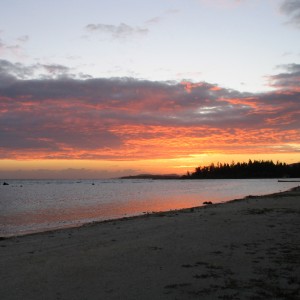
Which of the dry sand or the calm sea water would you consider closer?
the dry sand

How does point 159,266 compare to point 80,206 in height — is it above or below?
above

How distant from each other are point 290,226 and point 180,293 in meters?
10.1

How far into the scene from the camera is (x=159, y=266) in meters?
9.23

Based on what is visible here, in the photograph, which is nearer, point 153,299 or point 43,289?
point 153,299

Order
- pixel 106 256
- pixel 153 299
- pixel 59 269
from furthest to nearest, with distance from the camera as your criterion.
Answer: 1. pixel 106 256
2. pixel 59 269
3. pixel 153 299

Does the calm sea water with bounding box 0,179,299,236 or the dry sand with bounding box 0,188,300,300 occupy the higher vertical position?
the dry sand with bounding box 0,188,300,300

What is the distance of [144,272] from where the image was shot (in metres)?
8.69

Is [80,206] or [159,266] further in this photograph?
[80,206]

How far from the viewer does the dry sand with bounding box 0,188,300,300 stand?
723cm

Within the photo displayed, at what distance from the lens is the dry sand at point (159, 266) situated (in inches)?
285

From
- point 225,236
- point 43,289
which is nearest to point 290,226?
point 225,236

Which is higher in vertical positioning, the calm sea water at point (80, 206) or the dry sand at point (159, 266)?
the dry sand at point (159, 266)

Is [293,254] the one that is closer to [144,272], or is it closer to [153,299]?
[144,272]

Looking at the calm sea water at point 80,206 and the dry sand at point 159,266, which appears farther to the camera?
the calm sea water at point 80,206
